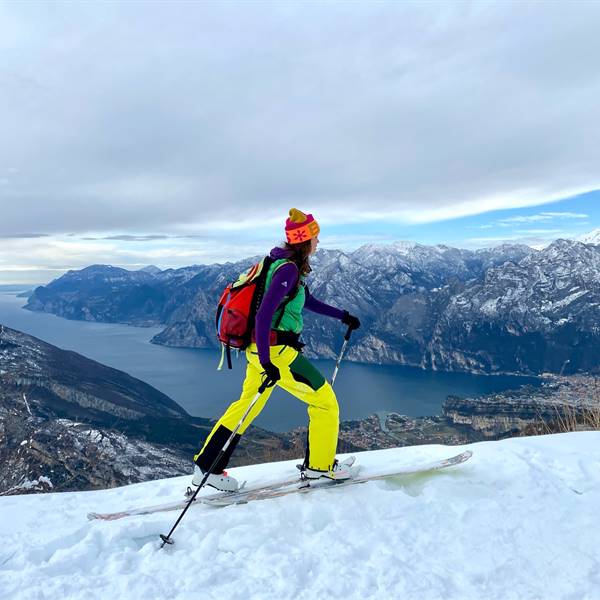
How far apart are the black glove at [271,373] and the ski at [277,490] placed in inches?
55.4

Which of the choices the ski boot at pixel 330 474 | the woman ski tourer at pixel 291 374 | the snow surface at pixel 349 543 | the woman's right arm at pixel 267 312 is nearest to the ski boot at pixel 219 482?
the woman ski tourer at pixel 291 374

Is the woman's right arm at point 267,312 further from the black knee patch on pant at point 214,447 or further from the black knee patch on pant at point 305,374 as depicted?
the black knee patch on pant at point 214,447

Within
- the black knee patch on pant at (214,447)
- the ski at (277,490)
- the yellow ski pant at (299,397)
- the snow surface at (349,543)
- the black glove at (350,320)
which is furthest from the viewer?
the black glove at (350,320)

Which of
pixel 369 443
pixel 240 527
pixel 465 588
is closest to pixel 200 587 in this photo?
pixel 240 527

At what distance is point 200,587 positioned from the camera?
12.4 feet

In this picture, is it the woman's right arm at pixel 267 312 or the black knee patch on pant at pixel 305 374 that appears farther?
the black knee patch on pant at pixel 305 374

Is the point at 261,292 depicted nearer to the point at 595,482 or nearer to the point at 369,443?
the point at 595,482

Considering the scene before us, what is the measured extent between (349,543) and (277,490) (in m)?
1.53

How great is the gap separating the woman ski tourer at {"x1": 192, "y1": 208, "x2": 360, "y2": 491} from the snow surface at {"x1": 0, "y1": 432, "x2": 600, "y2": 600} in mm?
538

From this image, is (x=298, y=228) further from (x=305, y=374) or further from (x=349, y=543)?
(x=349, y=543)

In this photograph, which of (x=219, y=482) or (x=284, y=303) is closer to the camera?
(x=284, y=303)

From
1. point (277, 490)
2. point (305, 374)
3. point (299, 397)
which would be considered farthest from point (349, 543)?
point (305, 374)

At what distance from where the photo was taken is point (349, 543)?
4457mm

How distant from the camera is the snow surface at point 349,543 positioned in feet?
12.5
